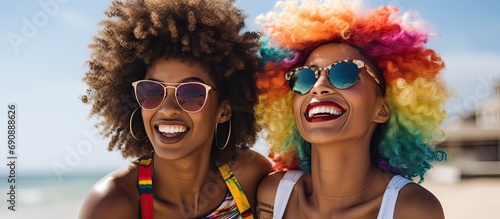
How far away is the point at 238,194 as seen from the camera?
432 centimetres

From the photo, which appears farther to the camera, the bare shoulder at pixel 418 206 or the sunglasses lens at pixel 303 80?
the sunglasses lens at pixel 303 80

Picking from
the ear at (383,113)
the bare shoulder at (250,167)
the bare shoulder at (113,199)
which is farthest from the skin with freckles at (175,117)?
the ear at (383,113)

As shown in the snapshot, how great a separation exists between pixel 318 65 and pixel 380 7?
2.32ft

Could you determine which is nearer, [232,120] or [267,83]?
[267,83]

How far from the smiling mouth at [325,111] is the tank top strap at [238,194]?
3.01ft

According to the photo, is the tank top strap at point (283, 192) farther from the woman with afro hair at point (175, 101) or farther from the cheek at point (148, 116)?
the cheek at point (148, 116)

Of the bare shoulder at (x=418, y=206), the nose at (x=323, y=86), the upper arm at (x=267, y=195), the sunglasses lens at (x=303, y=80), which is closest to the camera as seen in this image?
the bare shoulder at (x=418, y=206)

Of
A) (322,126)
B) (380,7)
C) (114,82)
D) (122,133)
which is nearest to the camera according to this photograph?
(322,126)

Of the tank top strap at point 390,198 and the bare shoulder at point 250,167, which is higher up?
the bare shoulder at point 250,167

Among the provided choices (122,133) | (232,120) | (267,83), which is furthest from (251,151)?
(122,133)

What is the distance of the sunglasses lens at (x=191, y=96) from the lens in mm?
4012

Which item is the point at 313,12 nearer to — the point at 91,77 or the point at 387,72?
Answer: the point at 387,72

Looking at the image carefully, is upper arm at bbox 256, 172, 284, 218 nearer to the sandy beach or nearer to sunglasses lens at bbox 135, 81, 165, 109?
sunglasses lens at bbox 135, 81, 165, 109

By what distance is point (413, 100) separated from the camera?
4066 mm
